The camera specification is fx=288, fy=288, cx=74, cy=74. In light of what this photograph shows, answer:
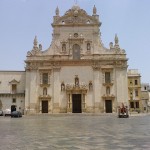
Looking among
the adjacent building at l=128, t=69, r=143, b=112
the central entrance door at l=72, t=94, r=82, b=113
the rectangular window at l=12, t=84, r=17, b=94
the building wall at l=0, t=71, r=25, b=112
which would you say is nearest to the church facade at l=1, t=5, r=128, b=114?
the central entrance door at l=72, t=94, r=82, b=113

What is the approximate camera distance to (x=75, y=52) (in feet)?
208

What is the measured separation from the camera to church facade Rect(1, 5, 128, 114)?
61.3 metres

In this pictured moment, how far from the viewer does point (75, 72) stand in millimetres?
62625

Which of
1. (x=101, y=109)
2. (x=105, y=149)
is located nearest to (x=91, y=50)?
(x=101, y=109)

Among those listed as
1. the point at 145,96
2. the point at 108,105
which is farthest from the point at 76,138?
the point at 145,96

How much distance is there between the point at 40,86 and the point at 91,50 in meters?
13.5

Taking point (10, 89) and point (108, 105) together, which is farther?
point (10, 89)

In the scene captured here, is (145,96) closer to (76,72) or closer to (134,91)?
(134,91)

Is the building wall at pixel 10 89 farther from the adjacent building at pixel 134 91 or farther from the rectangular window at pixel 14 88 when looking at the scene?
the adjacent building at pixel 134 91

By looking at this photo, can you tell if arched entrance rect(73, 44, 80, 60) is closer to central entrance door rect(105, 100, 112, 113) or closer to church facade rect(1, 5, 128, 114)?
church facade rect(1, 5, 128, 114)

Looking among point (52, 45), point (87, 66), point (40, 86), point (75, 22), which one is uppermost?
point (75, 22)

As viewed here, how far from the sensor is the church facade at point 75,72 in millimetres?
61281

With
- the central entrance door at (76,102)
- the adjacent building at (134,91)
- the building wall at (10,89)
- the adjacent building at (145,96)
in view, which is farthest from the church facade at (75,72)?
the adjacent building at (145,96)

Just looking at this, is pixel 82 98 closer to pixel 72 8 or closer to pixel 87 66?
pixel 87 66
